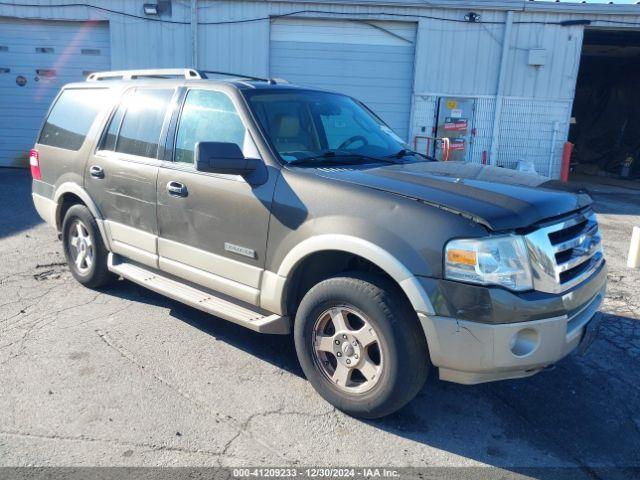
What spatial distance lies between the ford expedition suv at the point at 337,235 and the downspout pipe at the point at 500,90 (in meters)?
9.50

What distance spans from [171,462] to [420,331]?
1.46 metres

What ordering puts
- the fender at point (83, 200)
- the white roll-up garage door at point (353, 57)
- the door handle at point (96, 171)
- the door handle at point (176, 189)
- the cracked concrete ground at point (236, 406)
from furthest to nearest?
the white roll-up garage door at point (353, 57) → the fender at point (83, 200) → the door handle at point (96, 171) → the door handle at point (176, 189) → the cracked concrete ground at point (236, 406)

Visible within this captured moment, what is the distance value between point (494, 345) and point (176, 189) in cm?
246

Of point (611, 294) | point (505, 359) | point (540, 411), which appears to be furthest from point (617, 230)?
point (505, 359)

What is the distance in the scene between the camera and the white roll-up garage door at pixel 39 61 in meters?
12.9

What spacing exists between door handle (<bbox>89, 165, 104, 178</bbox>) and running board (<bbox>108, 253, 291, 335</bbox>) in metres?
0.70

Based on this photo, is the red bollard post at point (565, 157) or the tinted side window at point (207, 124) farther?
the red bollard post at point (565, 157)

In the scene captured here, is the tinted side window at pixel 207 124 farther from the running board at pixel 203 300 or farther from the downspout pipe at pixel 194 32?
the downspout pipe at pixel 194 32

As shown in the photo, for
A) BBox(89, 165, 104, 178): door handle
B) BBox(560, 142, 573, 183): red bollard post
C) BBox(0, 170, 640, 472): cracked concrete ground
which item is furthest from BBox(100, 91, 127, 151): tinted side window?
BBox(560, 142, 573, 183): red bollard post

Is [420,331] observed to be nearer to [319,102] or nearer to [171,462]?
[171,462]

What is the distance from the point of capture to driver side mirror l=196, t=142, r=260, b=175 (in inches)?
129

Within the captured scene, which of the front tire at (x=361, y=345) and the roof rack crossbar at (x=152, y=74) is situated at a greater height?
the roof rack crossbar at (x=152, y=74)

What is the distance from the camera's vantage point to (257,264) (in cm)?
350

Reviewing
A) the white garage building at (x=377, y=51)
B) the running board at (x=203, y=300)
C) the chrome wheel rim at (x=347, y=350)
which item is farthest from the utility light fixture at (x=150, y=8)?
the chrome wheel rim at (x=347, y=350)
